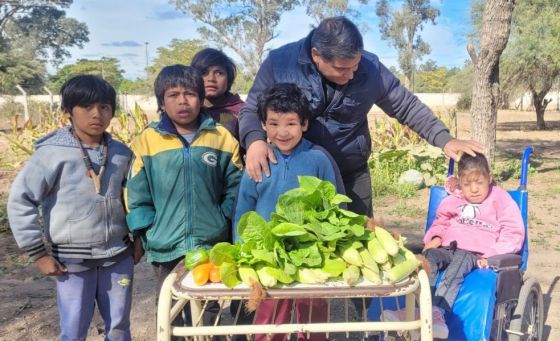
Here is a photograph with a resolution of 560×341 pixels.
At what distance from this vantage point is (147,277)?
4.55 metres

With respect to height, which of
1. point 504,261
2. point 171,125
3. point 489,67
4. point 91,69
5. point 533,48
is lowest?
point 504,261

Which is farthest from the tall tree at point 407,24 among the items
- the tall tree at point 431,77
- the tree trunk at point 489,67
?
the tree trunk at point 489,67

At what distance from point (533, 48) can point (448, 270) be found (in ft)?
47.1

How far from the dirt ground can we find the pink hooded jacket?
1.01m

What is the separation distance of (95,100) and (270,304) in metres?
1.20

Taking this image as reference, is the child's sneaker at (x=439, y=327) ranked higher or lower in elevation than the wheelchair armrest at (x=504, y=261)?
lower

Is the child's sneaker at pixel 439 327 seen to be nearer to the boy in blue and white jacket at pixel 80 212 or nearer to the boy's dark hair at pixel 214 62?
the boy in blue and white jacket at pixel 80 212

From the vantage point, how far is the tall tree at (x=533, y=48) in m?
14.2

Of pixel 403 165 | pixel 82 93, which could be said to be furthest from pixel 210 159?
pixel 403 165

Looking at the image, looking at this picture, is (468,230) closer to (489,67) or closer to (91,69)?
(489,67)

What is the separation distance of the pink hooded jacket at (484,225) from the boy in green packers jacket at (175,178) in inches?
54.9

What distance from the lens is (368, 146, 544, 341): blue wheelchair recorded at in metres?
2.53

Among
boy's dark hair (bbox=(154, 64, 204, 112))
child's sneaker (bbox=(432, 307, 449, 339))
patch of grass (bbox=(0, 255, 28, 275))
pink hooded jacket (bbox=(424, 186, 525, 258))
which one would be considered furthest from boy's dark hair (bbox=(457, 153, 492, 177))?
patch of grass (bbox=(0, 255, 28, 275))

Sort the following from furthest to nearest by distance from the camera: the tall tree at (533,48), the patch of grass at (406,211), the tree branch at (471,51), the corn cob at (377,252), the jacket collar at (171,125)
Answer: the tall tree at (533,48)
the tree branch at (471,51)
the patch of grass at (406,211)
the jacket collar at (171,125)
the corn cob at (377,252)
